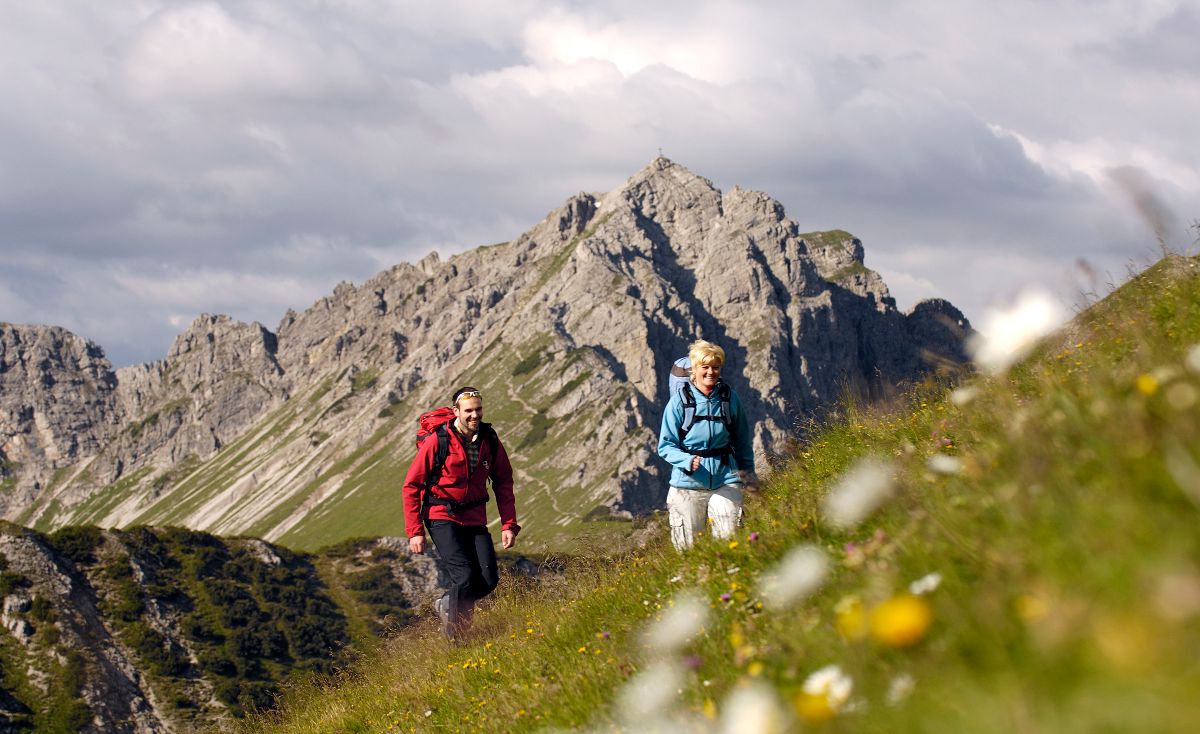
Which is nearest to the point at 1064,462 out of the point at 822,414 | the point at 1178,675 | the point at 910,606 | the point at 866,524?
the point at 910,606

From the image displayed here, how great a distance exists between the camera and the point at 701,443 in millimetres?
10688

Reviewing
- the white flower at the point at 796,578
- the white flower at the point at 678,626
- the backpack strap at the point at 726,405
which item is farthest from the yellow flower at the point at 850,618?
the backpack strap at the point at 726,405

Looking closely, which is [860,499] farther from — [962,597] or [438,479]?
[438,479]

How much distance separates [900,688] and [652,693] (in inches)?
73.6

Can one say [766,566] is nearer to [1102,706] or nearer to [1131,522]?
[1131,522]

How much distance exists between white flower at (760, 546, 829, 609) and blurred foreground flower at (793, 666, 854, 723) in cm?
106

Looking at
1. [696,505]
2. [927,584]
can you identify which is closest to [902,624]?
[927,584]

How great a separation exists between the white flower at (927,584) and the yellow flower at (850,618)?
0.19 meters

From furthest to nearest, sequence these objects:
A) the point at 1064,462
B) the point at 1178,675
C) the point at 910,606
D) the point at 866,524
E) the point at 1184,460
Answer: the point at 866,524
the point at 1064,462
the point at 1184,460
the point at 910,606
the point at 1178,675

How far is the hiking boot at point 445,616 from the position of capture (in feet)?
38.9

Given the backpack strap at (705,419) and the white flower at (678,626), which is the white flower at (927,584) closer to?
the white flower at (678,626)

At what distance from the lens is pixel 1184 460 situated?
2354mm

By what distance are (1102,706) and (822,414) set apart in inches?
460

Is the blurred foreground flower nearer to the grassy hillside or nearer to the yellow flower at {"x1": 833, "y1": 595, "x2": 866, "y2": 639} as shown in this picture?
the grassy hillside
